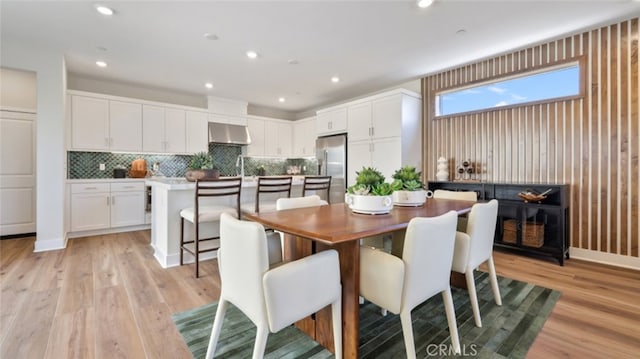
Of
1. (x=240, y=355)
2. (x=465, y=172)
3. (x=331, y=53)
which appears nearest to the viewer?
(x=240, y=355)

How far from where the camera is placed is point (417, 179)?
7.11 feet

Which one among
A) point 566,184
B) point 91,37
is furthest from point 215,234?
point 566,184

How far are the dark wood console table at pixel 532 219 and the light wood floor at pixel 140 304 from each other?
170mm

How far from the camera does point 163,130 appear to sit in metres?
5.07

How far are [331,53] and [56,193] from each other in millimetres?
3989

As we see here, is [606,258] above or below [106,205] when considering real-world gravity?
below

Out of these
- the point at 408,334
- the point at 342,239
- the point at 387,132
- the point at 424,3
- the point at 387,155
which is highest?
the point at 424,3

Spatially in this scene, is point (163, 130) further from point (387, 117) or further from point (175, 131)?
point (387, 117)

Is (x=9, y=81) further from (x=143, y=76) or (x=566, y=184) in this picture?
(x=566, y=184)

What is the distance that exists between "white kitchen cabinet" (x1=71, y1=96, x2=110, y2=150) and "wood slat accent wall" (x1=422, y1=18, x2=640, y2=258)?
5758mm

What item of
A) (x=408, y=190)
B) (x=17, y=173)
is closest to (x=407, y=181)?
(x=408, y=190)

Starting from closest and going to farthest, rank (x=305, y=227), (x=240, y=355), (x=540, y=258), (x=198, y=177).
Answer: (x=305, y=227) < (x=240, y=355) < (x=198, y=177) < (x=540, y=258)

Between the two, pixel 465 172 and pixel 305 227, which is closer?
pixel 305 227

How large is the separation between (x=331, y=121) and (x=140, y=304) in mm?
4134
